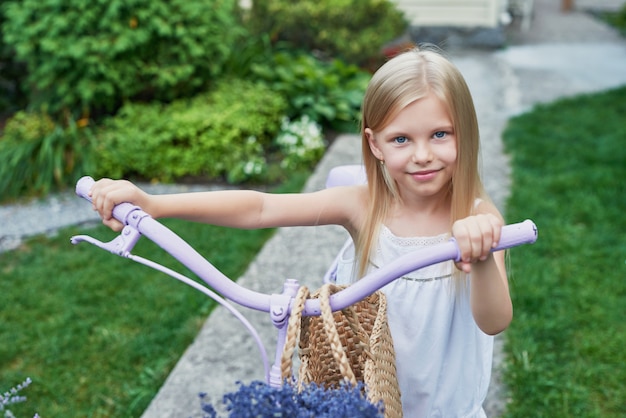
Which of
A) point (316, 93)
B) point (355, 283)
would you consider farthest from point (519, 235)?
point (316, 93)

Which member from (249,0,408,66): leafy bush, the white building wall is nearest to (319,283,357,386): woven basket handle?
(249,0,408,66): leafy bush

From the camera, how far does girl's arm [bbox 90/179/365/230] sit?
5.10 ft

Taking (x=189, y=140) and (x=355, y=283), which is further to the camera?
(x=189, y=140)

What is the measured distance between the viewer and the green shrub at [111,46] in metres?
5.56

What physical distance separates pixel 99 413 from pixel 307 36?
6313 millimetres

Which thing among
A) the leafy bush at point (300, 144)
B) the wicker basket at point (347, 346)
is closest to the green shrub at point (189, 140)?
the leafy bush at point (300, 144)

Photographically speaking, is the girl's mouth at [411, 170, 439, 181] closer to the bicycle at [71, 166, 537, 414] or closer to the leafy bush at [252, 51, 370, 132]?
the bicycle at [71, 166, 537, 414]

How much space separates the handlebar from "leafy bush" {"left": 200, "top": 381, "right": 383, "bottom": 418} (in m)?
0.21

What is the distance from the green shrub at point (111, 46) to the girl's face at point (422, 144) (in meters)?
4.30

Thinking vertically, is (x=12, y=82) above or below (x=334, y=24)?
above

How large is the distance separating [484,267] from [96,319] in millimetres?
2734

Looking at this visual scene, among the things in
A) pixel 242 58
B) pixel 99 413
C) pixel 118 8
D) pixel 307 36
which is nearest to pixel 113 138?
pixel 118 8

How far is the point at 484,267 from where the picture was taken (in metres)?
1.41

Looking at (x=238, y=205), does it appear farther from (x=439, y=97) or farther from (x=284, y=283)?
(x=439, y=97)
